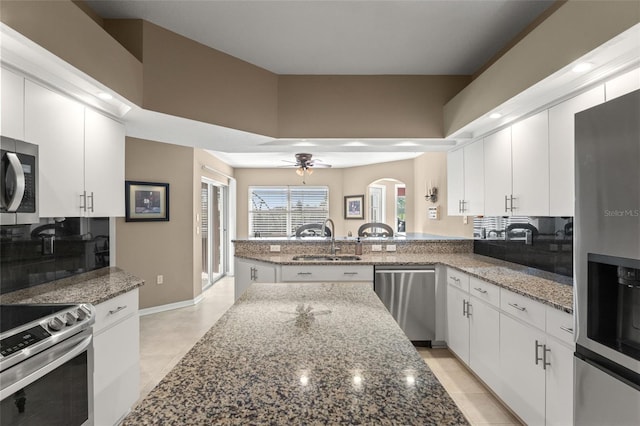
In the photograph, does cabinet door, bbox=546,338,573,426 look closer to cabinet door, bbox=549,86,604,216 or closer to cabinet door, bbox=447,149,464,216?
cabinet door, bbox=549,86,604,216

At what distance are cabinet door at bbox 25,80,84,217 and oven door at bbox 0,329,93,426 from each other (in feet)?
2.70

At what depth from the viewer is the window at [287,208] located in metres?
8.38

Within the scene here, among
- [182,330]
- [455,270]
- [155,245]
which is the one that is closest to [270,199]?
[155,245]

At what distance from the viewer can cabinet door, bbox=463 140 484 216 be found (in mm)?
3102

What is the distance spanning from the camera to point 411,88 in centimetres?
336

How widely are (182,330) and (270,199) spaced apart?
15.6ft

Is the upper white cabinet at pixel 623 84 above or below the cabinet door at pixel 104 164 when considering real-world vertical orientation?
above

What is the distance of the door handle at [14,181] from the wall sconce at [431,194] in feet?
16.5

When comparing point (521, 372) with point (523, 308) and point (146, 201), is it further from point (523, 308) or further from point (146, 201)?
point (146, 201)

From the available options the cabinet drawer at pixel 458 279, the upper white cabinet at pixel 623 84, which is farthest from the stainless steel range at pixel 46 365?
the upper white cabinet at pixel 623 84

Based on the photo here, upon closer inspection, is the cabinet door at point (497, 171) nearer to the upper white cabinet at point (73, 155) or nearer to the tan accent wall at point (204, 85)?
the tan accent wall at point (204, 85)

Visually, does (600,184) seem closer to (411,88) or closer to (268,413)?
(268,413)

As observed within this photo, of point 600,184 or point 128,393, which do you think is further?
point 128,393

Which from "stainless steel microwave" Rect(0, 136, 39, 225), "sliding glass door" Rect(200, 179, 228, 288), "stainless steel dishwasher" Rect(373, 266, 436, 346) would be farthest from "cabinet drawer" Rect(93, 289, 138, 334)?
"sliding glass door" Rect(200, 179, 228, 288)
